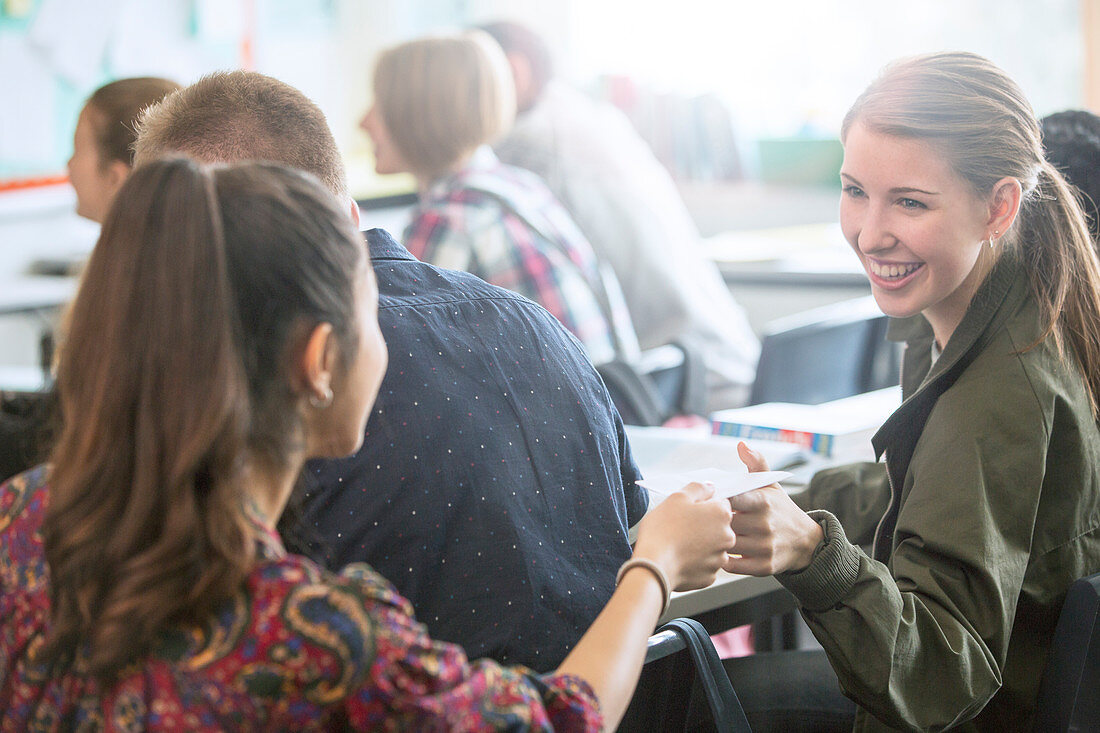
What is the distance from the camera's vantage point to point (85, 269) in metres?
0.80

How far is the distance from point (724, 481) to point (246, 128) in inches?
25.1

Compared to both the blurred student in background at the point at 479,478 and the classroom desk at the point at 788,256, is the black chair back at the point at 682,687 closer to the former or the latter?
the blurred student in background at the point at 479,478

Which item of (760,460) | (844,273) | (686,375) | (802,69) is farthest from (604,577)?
(802,69)

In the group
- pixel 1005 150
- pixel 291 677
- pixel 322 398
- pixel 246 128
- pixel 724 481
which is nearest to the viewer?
pixel 291 677

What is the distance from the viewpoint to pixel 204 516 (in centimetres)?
76

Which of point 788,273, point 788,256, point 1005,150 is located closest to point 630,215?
point 788,273

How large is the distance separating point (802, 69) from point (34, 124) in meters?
3.14

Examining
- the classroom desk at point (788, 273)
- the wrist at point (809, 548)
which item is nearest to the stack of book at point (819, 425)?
the wrist at point (809, 548)

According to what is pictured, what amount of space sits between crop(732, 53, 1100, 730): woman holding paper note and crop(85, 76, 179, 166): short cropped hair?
127 cm

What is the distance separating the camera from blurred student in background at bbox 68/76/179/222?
2.09 meters

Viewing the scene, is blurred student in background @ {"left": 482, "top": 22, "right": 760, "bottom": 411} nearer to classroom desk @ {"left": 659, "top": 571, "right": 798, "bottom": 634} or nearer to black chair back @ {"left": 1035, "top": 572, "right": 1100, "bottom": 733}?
classroom desk @ {"left": 659, "top": 571, "right": 798, "bottom": 634}

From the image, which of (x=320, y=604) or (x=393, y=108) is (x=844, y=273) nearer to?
(x=393, y=108)

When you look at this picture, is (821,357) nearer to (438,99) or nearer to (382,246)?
(438,99)

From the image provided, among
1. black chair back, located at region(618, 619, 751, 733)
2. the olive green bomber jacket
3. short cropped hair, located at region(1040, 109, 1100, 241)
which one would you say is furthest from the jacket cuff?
short cropped hair, located at region(1040, 109, 1100, 241)
